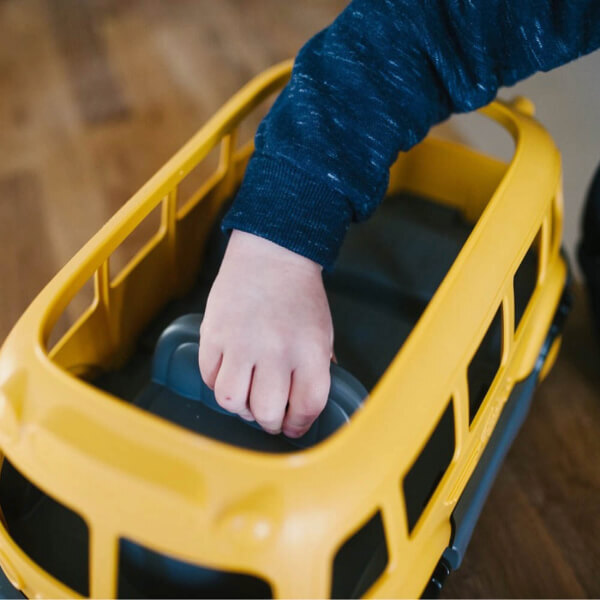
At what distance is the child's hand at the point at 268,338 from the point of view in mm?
455

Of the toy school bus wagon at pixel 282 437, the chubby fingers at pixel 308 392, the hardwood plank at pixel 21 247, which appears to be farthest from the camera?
the hardwood plank at pixel 21 247

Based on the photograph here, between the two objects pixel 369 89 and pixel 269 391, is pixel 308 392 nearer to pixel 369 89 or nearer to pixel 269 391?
pixel 269 391

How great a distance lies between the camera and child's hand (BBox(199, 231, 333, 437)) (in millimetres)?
455

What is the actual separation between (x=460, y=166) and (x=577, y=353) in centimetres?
31

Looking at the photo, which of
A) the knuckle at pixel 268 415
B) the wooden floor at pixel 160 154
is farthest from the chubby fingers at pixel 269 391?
the wooden floor at pixel 160 154

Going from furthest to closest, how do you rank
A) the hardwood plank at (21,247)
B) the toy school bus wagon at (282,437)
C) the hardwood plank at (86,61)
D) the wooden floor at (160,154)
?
1. the hardwood plank at (86,61)
2. the hardwood plank at (21,247)
3. the wooden floor at (160,154)
4. the toy school bus wagon at (282,437)

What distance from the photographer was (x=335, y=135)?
0.51 metres

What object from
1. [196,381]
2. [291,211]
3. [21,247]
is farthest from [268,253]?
[21,247]

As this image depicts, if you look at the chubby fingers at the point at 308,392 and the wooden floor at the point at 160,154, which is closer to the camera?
the chubby fingers at the point at 308,392

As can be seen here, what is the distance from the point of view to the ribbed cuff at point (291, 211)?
0.49m

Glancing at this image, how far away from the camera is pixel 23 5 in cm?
144

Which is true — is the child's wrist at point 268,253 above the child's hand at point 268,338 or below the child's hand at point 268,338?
above

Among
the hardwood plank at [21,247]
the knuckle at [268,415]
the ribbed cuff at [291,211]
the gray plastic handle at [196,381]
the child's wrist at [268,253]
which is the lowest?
the hardwood plank at [21,247]

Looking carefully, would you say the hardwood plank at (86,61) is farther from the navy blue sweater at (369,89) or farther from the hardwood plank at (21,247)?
the navy blue sweater at (369,89)
